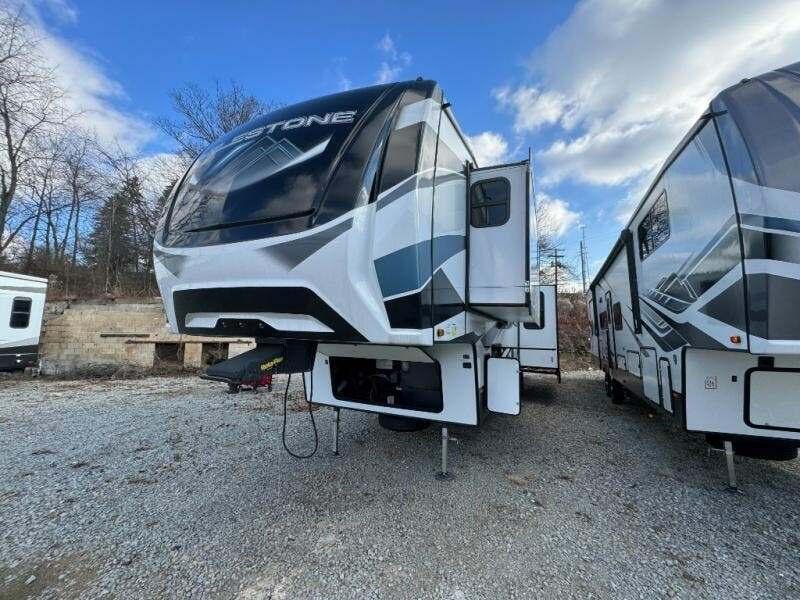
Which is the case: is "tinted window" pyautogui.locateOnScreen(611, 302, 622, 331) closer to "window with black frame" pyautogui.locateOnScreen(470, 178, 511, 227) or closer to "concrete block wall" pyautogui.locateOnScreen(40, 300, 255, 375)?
"window with black frame" pyautogui.locateOnScreen(470, 178, 511, 227)

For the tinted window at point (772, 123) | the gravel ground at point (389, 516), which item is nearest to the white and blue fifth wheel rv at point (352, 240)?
the gravel ground at point (389, 516)

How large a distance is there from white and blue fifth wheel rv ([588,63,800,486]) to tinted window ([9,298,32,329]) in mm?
14195

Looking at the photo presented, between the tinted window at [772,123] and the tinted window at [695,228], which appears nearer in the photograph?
the tinted window at [772,123]

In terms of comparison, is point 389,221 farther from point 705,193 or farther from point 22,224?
point 22,224

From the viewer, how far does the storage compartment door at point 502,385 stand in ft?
10.5

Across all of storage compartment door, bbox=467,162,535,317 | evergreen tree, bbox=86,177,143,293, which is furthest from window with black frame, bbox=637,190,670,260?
evergreen tree, bbox=86,177,143,293

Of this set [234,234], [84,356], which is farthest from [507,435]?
[84,356]

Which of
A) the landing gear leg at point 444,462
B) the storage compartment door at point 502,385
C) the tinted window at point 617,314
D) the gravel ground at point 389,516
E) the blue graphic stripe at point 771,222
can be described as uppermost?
the blue graphic stripe at point 771,222

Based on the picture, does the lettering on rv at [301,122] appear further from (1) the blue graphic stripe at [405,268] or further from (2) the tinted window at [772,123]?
(2) the tinted window at [772,123]

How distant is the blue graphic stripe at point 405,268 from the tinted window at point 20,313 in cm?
1253

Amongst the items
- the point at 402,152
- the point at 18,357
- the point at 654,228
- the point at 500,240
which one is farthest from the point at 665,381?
the point at 18,357

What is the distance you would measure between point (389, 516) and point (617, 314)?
15.6 feet

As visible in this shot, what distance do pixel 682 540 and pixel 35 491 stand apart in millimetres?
5245

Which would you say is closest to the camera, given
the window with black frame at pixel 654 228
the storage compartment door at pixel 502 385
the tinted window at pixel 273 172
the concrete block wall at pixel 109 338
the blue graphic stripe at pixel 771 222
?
the blue graphic stripe at pixel 771 222
